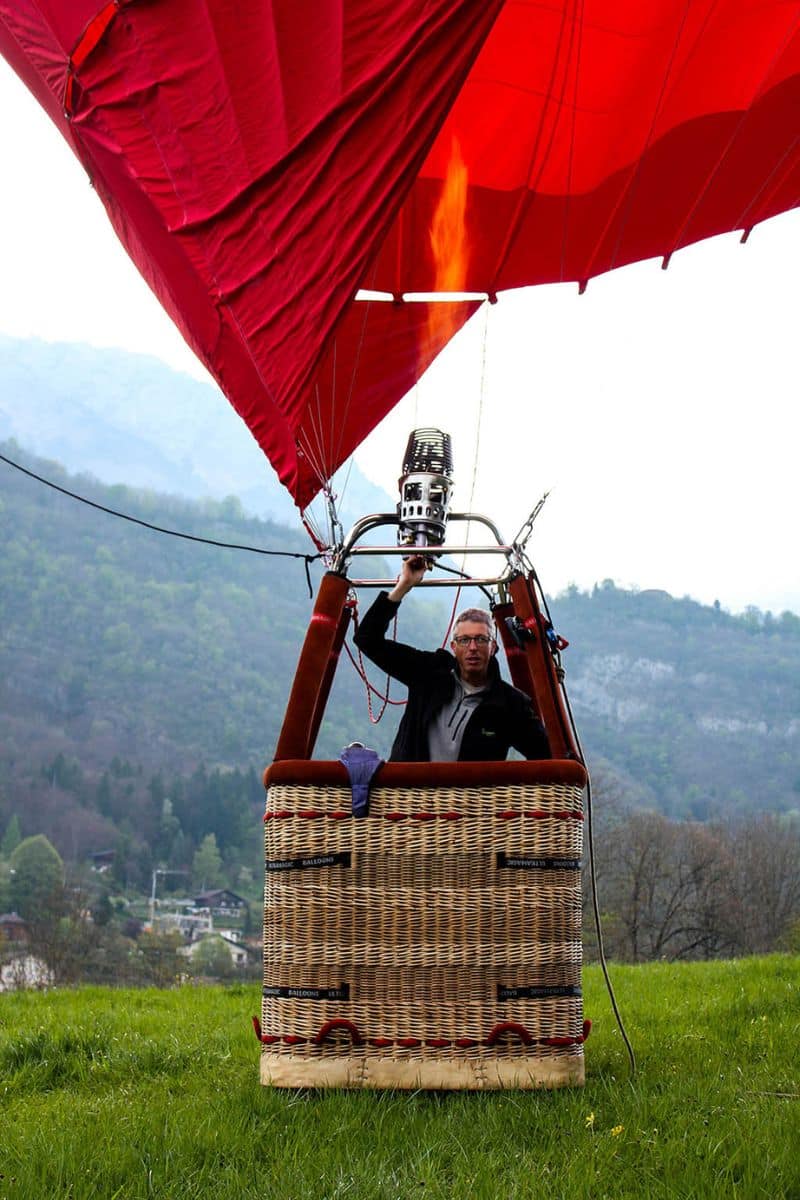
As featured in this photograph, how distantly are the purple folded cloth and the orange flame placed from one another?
3657mm

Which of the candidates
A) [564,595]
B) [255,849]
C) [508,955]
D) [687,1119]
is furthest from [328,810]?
[564,595]

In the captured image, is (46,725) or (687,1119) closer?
(687,1119)

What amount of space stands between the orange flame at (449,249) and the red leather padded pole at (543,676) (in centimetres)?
294

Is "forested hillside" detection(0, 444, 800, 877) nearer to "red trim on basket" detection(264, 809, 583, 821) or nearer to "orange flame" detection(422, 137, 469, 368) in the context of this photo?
"orange flame" detection(422, 137, 469, 368)

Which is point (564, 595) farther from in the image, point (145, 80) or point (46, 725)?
point (145, 80)

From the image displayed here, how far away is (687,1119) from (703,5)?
436 centimetres

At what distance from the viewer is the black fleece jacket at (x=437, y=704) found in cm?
411

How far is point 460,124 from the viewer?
594 cm

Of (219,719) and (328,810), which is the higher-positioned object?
(219,719)

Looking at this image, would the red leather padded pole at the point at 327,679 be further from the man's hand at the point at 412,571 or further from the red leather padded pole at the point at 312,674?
the man's hand at the point at 412,571

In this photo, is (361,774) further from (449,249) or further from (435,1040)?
(449,249)

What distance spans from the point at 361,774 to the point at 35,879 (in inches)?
3343

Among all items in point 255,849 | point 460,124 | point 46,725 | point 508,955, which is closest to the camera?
point 508,955

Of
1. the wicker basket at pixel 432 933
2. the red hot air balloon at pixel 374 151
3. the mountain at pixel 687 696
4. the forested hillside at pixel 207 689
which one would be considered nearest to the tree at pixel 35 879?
the forested hillside at pixel 207 689
